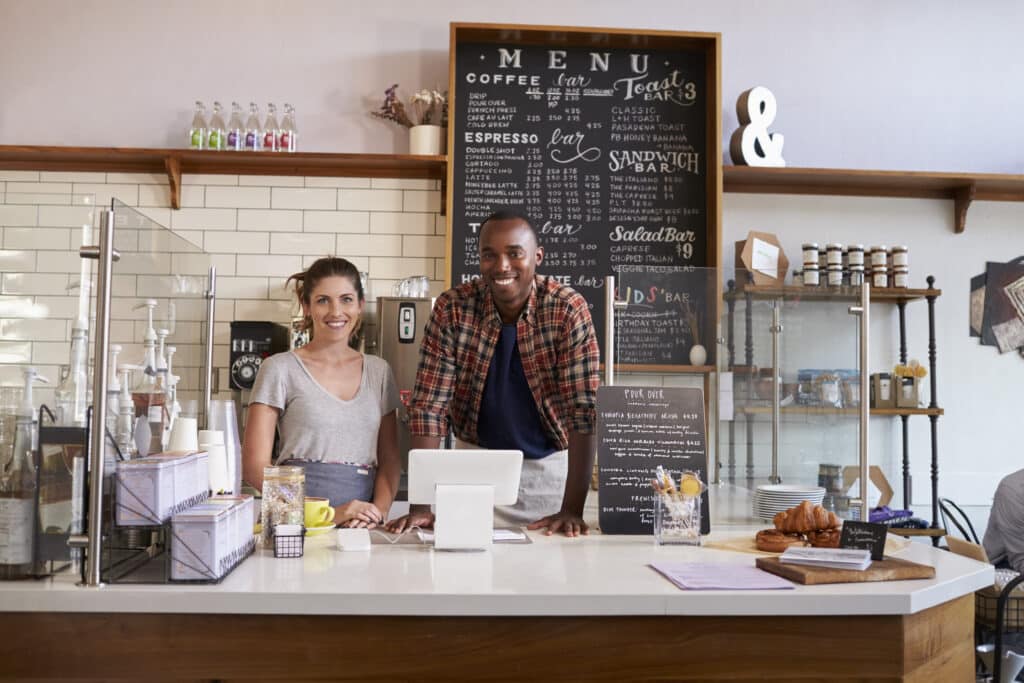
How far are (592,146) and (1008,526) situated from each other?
8.26 feet

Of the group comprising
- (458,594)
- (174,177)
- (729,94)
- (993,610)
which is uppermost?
(729,94)

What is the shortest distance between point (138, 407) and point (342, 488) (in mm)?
790

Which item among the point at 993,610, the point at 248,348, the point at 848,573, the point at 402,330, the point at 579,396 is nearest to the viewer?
the point at 848,573

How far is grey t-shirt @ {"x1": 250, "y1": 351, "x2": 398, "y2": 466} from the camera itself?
2.58m

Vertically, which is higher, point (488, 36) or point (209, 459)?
point (488, 36)

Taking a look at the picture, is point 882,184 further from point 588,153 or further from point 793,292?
Answer: point 793,292

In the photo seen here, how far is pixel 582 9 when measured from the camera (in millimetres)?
4758

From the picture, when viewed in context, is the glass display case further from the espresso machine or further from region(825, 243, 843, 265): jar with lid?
the espresso machine

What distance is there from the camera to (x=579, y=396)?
2371mm

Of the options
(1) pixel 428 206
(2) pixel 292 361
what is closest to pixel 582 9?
(1) pixel 428 206

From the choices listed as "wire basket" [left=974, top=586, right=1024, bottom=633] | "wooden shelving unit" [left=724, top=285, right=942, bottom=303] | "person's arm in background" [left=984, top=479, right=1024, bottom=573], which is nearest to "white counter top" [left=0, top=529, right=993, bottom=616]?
"wooden shelving unit" [left=724, top=285, right=942, bottom=303]

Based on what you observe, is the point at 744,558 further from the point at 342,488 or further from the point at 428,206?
the point at 428,206

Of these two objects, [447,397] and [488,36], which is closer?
[447,397]

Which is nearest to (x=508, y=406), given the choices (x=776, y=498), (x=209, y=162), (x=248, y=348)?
(x=776, y=498)
